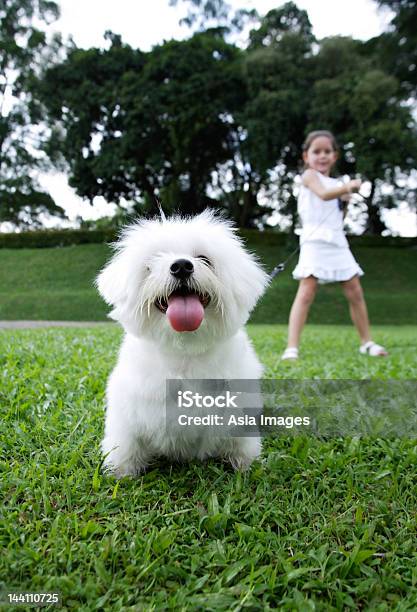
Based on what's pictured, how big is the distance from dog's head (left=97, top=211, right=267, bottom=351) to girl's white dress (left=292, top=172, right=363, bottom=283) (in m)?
2.86

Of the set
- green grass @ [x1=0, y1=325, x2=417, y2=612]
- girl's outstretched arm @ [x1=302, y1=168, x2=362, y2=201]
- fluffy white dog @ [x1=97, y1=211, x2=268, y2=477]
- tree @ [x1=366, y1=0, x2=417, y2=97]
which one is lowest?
green grass @ [x1=0, y1=325, x2=417, y2=612]

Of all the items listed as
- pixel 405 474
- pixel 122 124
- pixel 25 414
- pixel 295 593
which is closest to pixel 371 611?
pixel 295 593

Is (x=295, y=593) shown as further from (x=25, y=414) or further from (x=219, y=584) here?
(x=25, y=414)

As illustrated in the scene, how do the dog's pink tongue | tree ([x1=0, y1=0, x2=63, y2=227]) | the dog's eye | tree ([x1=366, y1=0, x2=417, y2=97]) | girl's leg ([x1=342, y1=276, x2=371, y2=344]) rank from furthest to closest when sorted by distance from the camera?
1. tree ([x1=0, y1=0, x2=63, y2=227])
2. girl's leg ([x1=342, y1=276, x2=371, y2=344])
3. tree ([x1=366, y1=0, x2=417, y2=97])
4. the dog's eye
5. the dog's pink tongue

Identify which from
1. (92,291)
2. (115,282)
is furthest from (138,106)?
(115,282)

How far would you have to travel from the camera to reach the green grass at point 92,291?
1049 cm

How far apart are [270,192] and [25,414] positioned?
21840 mm

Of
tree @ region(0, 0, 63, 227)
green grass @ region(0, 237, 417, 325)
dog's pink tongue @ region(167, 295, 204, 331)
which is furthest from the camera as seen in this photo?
tree @ region(0, 0, 63, 227)

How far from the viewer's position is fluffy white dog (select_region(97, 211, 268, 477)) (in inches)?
66.1

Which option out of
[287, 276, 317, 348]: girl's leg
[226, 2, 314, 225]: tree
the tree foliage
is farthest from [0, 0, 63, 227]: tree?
[287, 276, 317, 348]: girl's leg

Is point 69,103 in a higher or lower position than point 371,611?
higher

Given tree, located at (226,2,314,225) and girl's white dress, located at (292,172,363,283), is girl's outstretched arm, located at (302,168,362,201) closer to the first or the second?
girl's white dress, located at (292,172,363,283)

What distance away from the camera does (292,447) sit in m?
2.12

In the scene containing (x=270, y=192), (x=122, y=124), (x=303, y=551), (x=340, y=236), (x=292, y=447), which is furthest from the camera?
(x=270, y=192)
